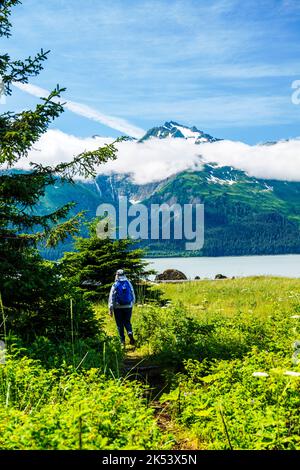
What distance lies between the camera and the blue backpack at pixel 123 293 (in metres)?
14.7

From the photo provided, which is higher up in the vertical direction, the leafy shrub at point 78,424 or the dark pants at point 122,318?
the leafy shrub at point 78,424

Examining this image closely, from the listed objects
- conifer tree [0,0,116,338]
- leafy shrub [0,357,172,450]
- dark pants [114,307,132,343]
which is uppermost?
conifer tree [0,0,116,338]

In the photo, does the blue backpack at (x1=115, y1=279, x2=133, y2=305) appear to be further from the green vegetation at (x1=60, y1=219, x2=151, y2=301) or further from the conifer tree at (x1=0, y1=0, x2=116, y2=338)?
the green vegetation at (x1=60, y1=219, x2=151, y2=301)

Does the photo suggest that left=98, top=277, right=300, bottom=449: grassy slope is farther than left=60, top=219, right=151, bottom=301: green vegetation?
No

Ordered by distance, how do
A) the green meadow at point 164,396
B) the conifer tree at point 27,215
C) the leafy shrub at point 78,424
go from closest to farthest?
the leafy shrub at point 78,424 < the green meadow at point 164,396 < the conifer tree at point 27,215

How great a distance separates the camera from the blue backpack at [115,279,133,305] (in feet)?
48.1

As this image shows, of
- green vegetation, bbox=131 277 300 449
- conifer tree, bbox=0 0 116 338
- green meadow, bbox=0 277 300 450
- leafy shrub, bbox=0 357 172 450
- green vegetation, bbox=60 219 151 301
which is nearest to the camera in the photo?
leafy shrub, bbox=0 357 172 450

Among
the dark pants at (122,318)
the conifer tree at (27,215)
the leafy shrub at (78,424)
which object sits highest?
the conifer tree at (27,215)

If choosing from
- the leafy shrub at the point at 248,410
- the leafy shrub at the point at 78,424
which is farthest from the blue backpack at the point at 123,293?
the leafy shrub at the point at 78,424

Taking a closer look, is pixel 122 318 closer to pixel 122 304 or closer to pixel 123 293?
pixel 122 304

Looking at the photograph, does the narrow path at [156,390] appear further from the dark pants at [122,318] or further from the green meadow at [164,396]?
the dark pants at [122,318]

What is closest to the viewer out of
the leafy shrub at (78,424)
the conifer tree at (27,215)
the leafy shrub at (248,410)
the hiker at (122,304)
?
the leafy shrub at (78,424)

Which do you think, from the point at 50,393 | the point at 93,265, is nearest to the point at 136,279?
the point at 93,265

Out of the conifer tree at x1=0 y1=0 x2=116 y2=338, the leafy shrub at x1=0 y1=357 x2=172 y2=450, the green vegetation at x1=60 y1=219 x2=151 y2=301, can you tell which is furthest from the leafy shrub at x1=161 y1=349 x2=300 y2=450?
the green vegetation at x1=60 y1=219 x2=151 y2=301
